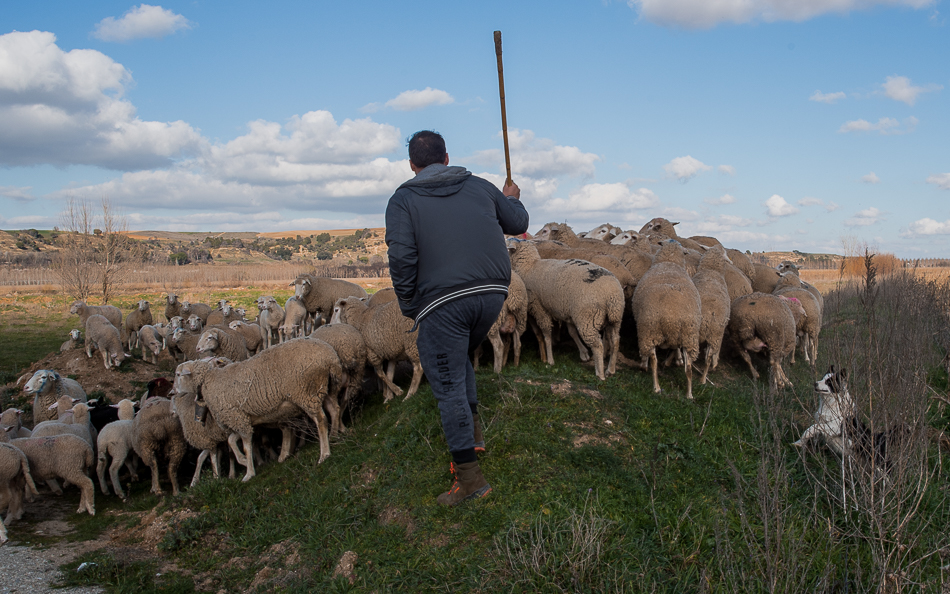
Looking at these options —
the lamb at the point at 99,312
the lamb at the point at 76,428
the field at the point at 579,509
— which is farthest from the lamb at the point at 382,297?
the lamb at the point at 99,312

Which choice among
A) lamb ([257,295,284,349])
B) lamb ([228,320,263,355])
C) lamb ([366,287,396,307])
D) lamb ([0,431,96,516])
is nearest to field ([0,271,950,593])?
lamb ([0,431,96,516])

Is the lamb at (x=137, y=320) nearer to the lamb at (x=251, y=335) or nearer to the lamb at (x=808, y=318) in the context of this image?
the lamb at (x=251, y=335)

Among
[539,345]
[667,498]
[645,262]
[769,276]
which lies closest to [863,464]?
[667,498]

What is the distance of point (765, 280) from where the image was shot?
42.7ft

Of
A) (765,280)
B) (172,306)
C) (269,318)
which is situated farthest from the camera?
(172,306)

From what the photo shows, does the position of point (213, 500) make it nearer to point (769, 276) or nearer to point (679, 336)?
point (679, 336)

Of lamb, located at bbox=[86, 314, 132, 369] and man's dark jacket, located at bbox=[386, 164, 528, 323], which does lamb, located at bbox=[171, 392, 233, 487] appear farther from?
lamb, located at bbox=[86, 314, 132, 369]

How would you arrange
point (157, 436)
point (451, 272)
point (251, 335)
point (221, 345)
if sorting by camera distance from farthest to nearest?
point (251, 335) → point (221, 345) → point (157, 436) → point (451, 272)

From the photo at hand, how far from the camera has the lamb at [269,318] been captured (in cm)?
1364

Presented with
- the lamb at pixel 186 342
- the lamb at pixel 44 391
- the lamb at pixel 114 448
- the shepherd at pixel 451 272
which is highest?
the shepherd at pixel 451 272

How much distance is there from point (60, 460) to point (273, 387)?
118 inches

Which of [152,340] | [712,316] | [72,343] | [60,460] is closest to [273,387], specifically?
[60,460]

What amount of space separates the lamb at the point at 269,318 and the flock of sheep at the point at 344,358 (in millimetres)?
2981

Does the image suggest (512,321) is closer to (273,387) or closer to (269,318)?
(273,387)
